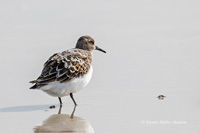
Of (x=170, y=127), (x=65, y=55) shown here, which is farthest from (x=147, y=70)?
(x=170, y=127)

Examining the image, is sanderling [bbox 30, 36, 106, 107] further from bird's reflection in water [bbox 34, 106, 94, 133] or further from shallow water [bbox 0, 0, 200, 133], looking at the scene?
bird's reflection in water [bbox 34, 106, 94, 133]

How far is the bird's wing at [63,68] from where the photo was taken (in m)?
8.52

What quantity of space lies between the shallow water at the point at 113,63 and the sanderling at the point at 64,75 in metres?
0.36

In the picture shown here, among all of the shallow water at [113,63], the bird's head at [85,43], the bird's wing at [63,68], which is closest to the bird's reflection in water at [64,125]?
the shallow water at [113,63]

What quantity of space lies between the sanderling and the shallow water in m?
0.36

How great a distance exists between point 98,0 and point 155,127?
8.22 m

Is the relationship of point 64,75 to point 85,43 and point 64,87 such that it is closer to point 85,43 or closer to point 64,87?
point 64,87

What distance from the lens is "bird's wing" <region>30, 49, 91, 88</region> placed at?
8523 mm

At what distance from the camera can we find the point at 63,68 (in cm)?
866

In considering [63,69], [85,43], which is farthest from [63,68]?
[85,43]

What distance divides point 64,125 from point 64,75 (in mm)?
1155

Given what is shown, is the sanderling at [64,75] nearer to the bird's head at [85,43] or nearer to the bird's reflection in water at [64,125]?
the bird's reflection in water at [64,125]

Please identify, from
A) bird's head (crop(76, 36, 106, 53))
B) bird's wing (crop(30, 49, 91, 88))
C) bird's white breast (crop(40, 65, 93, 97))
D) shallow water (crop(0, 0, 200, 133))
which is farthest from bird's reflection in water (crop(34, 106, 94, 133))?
bird's head (crop(76, 36, 106, 53))

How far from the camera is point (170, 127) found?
7434 mm
